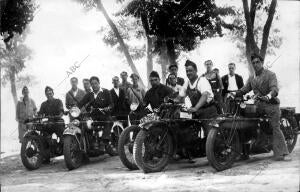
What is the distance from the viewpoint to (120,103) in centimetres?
1011

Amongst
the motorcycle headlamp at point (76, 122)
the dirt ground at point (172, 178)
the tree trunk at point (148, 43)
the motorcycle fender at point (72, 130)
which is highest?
the tree trunk at point (148, 43)

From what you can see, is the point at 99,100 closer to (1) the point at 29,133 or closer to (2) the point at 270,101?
(1) the point at 29,133

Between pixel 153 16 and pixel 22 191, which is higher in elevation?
pixel 153 16

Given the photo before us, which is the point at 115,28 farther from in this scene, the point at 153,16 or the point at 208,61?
the point at 208,61

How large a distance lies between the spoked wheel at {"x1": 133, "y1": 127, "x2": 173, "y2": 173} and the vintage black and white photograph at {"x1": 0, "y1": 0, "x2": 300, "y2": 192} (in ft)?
0.05

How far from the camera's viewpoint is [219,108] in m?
7.99

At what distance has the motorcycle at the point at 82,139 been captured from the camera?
8.23 meters

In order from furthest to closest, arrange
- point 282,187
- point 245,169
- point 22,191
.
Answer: point 245,169 → point 22,191 → point 282,187

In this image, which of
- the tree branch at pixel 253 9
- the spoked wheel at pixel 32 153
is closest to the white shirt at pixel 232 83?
the tree branch at pixel 253 9

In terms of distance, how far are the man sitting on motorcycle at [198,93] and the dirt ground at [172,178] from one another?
35.3 inches

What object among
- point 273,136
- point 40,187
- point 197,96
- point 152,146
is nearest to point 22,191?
point 40,187

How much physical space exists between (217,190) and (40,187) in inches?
106

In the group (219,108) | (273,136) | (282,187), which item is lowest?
(282,187)

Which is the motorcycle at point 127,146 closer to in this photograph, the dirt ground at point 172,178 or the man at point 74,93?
the dirt ground at point 172,178
